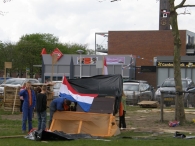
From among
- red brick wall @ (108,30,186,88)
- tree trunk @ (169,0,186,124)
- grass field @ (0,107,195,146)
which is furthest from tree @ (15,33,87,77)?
grass field @ (0,107,195,146)

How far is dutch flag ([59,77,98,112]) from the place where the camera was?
15.4 metres

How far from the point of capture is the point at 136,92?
32.9 meters

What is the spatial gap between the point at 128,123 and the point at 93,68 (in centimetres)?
3506

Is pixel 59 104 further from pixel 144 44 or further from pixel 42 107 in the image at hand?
pixel 144 44

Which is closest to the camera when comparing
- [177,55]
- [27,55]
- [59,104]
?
[59,104]

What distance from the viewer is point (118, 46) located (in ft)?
238

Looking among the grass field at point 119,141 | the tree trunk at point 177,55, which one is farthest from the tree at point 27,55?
the grass field at point 119,141

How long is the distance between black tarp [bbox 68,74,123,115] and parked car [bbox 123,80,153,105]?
52.4 ft

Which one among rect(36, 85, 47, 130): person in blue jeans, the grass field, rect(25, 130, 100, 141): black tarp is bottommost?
the grass field

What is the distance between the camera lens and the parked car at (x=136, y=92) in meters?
32.4

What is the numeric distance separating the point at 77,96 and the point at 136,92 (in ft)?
57.4

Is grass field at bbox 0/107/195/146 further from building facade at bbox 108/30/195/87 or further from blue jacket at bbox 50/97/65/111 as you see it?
building facade at bbox 108/30/195/87

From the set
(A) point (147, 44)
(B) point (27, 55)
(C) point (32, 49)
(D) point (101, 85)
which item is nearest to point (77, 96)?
(D) point (101, 85)

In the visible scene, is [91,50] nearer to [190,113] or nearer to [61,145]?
[190,113]
